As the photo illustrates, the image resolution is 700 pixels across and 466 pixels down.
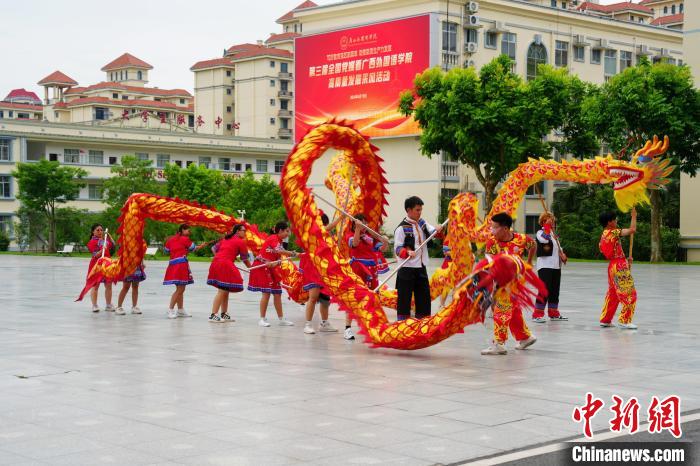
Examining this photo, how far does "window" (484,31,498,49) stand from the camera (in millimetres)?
49500

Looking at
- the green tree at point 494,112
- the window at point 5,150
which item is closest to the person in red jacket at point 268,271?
the green tree at point 494,112

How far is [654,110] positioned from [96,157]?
37854mm

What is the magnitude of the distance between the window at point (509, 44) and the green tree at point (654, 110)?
54.5 feet

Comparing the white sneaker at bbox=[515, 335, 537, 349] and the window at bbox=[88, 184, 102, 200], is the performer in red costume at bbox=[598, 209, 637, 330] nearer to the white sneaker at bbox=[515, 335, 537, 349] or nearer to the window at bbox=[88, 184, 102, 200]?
the white sneaker at bbox=[515, 335, 537, 349]

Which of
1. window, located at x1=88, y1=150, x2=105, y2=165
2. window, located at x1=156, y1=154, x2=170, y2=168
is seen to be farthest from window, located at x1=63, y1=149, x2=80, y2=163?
window, located at x1=156, y1=154, x2=170, y2=168

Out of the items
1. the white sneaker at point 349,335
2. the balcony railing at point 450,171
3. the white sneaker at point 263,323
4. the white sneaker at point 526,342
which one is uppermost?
the balcony railing at point 450,171

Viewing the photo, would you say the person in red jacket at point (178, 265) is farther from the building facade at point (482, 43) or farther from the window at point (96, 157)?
the window at point (96, 157)

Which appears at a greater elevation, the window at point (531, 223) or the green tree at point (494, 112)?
the green tree at point (494, 112)

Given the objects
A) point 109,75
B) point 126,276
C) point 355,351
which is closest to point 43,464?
point 355,351

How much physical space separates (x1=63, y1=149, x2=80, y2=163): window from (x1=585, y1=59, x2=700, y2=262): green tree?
35.4 m

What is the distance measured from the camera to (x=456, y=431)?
6.69m

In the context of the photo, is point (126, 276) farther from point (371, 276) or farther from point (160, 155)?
point (160, 155)

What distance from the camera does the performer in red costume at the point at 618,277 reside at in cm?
1277

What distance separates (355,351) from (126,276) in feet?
17.7
